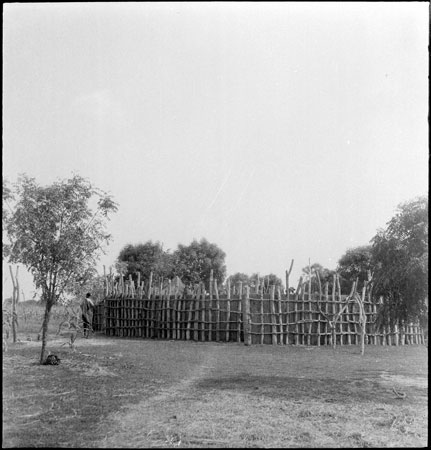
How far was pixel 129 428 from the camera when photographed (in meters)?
5.70

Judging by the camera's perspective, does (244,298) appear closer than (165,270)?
Answer: Yes

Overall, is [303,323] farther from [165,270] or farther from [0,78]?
[165,270]

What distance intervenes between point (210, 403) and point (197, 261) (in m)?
32.2

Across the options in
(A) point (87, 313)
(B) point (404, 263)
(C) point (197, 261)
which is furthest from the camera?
(C) point (197, 261)

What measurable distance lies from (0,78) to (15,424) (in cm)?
389

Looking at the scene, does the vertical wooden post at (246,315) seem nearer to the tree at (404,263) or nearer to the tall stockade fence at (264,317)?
the tall stockade fence at (264,317)

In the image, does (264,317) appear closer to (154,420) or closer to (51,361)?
(51,361)

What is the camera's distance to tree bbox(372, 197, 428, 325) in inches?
317

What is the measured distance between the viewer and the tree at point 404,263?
8.05 m

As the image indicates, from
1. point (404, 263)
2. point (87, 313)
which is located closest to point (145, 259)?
point (87, 313)

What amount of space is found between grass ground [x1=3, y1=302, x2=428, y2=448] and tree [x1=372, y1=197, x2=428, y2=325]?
1.44 metres

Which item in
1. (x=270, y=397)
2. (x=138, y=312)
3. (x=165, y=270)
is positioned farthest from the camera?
(x=165, y=270)

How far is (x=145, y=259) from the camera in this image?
36562 millimetres

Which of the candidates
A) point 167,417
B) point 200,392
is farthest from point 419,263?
point 167,417
